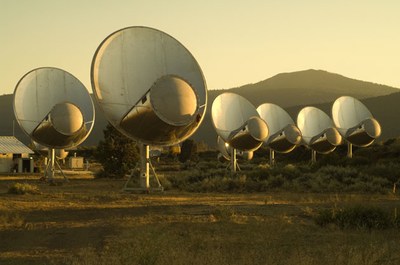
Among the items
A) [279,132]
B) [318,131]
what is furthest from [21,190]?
[318,131]

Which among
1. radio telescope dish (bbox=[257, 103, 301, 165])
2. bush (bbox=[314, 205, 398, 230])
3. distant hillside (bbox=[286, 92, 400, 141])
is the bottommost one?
bush (bbox=[314, 205, 398, 230])

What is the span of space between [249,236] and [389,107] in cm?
14219

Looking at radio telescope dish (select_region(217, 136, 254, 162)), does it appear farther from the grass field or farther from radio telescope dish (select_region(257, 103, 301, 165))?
the grass field

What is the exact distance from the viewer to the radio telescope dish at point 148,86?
27062 mm

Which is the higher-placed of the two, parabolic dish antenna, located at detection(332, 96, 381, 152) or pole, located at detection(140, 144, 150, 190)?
parabolic dish antenna, located at detection(332, 96, 381, 152)

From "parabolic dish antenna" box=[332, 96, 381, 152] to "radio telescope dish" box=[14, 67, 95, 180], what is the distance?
24.9 metres

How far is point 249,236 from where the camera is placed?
15.4 meters

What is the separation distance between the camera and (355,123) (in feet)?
192

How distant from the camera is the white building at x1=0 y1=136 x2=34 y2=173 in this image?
62.9 metres

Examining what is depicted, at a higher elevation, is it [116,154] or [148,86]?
[148,86]

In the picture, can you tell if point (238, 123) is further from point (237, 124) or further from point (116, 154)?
point (116, 154)

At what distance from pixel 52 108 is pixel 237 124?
13.6 m

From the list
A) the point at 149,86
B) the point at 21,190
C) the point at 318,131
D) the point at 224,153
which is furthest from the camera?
the point at 224,153

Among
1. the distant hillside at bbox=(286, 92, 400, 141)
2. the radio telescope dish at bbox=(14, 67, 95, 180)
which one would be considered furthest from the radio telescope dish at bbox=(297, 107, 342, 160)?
the distant hillside at bbox=(286, 92, 400, 141)
